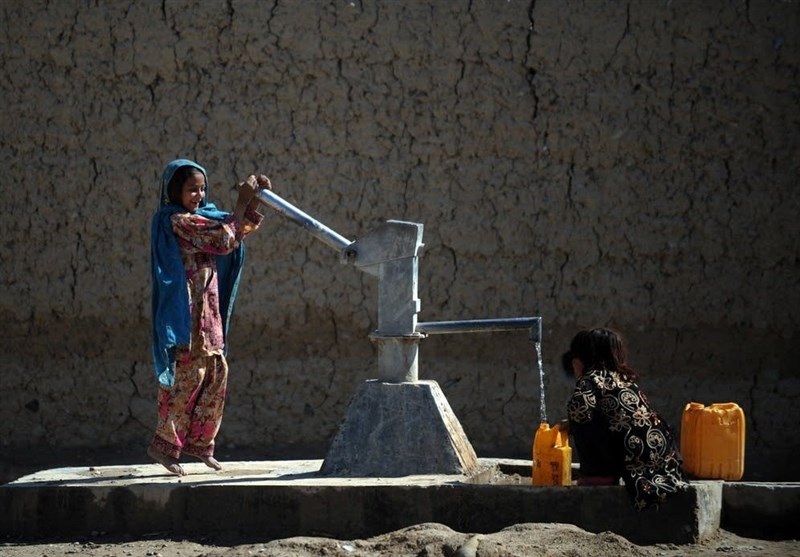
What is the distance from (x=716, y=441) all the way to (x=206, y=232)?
6.45 ft

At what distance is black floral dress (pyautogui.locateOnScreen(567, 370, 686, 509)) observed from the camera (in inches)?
162

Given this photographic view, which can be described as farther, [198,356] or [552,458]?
[198,356]

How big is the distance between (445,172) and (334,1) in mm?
1063

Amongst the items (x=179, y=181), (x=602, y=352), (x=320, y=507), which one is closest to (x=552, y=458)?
(x=602, y=352)

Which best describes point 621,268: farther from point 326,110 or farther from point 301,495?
point 301,495

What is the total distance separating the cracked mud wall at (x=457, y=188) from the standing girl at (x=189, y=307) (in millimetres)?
1830

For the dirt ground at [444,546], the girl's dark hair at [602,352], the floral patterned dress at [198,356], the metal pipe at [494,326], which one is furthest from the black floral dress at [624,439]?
the floral patterned dress at [198,356]

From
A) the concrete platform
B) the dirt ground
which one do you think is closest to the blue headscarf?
the concrete platform

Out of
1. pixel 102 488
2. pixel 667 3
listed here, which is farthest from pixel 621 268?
pixel 102 488

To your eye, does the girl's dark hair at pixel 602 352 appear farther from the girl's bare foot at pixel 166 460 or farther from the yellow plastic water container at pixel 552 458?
the girl's bare foot at pixel 166 460

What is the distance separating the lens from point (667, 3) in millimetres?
6453

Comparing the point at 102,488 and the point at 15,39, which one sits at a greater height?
the point at 15,39

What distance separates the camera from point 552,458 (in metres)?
4.30

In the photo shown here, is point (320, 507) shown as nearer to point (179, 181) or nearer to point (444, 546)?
point (444, 546)
